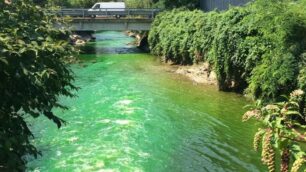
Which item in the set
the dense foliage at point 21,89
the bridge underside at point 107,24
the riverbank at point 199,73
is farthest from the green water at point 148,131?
the bridge underside at point 107,24

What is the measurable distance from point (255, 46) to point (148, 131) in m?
8.00

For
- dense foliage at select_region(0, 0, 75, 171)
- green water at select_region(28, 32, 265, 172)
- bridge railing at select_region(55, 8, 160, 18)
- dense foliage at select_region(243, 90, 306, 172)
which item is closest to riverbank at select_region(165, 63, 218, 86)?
green water at select_region(28, 32, 265, 172)

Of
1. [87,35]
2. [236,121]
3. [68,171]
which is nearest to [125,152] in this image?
[68,171]

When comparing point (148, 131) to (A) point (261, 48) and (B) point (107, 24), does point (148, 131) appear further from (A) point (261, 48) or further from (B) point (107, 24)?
(B) point (107, 24)

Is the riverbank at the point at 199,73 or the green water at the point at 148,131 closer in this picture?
the green water at the point at 148,131

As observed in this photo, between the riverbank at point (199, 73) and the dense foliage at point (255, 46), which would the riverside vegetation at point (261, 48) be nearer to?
the dense foliage at point (255, 46)

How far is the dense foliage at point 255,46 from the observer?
18797 millimetres

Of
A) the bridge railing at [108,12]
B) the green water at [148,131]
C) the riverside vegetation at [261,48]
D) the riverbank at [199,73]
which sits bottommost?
the green water at [148,131]

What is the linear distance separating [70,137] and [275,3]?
1088 centimetres

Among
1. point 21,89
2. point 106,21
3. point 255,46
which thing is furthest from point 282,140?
point 106,21

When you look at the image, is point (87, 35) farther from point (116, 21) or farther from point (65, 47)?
point (65, 47)

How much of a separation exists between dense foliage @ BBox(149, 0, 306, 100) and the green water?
1602 mm

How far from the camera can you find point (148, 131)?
17703mm

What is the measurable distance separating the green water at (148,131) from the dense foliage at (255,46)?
160cm
